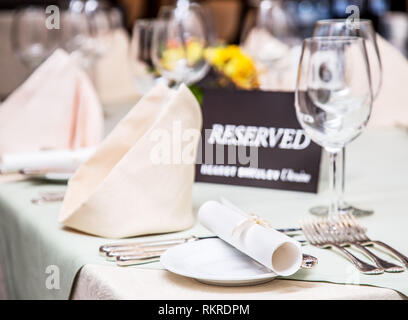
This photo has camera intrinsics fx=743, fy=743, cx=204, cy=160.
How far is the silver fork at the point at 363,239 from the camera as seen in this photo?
894 millimetres

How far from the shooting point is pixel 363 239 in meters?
0.97

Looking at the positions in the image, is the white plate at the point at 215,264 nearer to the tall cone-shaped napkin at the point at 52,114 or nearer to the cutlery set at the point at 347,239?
the cutlery set at the point at 347,239

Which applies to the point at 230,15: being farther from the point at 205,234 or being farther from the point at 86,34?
the point at 205,234

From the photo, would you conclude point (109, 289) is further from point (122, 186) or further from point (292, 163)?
point (292, 163)

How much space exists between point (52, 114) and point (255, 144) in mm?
469

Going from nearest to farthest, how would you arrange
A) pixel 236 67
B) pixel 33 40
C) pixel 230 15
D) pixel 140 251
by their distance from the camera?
1. pixel 140 251
2. pixel 236 67
3. pixel 33 40
4. pixel 230 15

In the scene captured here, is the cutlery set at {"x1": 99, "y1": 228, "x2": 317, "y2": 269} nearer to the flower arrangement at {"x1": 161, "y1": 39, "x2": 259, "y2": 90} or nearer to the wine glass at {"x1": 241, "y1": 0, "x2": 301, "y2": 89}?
the flower arrangement at {"x1": 161, "y1": 39, "x2": 259, "y2": 90}

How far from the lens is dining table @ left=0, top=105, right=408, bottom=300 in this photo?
819 mm

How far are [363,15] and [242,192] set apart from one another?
6650 mm

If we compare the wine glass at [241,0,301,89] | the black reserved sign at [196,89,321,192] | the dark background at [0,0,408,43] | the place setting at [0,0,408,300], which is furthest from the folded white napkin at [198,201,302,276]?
the dark background at [0,0,408,43]

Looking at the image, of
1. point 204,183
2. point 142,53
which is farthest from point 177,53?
point 204,183

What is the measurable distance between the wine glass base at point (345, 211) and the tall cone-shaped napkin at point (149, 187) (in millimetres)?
202

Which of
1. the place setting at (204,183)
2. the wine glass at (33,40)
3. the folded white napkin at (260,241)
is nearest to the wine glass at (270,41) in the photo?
the place setting at (204,183)
